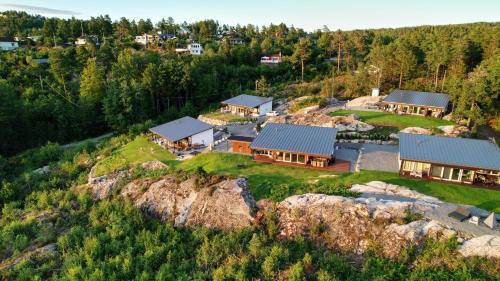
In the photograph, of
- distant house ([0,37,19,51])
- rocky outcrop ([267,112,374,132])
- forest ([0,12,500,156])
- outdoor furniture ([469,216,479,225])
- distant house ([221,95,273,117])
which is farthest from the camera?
distant house ([0,37,19,51])

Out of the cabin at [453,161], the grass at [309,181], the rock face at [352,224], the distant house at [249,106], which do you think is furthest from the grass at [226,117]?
the rock face at [352,224]

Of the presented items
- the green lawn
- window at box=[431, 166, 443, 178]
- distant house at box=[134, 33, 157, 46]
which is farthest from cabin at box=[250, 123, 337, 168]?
distant house at box=[134, 33, 157, 46]

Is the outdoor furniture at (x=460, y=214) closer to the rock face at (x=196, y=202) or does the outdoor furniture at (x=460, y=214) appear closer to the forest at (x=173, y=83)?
the rock face at (x=196, y=202)

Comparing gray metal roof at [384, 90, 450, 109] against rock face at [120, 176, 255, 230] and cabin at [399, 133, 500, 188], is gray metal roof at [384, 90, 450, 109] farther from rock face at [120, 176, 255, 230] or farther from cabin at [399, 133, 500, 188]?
rock face at [120, 176, 255, 230]

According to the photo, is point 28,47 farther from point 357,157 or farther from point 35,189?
point 357,157

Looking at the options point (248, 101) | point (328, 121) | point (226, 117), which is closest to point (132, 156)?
point (226, 117)

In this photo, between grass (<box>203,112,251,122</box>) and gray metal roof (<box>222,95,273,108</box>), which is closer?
grass (<box>203,112,251,122</box>)

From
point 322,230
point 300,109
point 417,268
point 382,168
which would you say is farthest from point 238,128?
point 417,268
